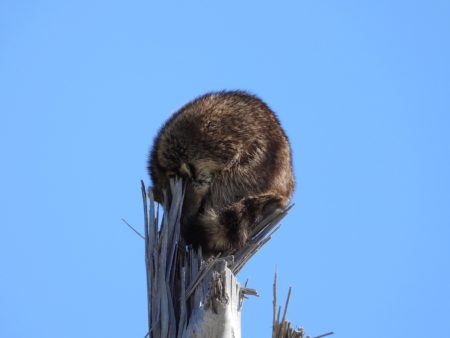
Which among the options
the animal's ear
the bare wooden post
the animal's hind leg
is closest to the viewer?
the bare wooden post

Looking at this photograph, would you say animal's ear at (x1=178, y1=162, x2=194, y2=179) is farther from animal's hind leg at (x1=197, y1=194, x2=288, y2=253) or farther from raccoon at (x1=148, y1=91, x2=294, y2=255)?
animal's hind leg at (x1=197, y1=194, x2=288, y2=253)

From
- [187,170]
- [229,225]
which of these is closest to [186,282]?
[229,225]

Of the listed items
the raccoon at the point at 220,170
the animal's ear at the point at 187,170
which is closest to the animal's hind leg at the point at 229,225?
the raccoon at the point at 220,170

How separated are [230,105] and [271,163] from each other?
0.55 metres

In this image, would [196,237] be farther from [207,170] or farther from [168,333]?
[168,333]

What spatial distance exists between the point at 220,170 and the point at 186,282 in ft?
3.12

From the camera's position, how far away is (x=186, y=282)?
429 cm

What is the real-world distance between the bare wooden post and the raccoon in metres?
0.13

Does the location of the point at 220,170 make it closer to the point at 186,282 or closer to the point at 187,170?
the point at 187,170

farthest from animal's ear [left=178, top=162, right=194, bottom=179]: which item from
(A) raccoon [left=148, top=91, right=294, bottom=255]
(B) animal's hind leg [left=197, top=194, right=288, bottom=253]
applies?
(B) animal's hind leg [left=197, top=194, right=288, bottom=253]

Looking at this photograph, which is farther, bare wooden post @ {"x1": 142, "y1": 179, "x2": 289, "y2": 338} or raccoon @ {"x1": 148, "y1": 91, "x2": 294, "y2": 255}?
raccoon @ {"x1": 148, "y1": 91, "x2": 294, "y2": 255}

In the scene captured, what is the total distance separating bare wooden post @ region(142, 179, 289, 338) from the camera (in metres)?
3.85

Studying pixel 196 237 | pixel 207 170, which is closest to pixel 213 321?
pixel 196 237

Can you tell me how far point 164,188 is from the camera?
16.6 ft
